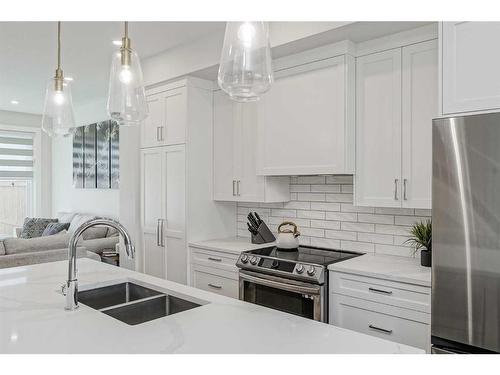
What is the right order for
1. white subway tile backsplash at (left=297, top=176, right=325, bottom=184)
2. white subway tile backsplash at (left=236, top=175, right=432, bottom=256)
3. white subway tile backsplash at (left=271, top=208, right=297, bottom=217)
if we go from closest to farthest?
white subway tile backsplash at (left=236, top=175, right=432, bottom=256)
white subway tile backsplash at (left=297, top=176, right=325, bottom=184)
white subway tile backsplash at (left=271, top=208, right=297, bottom=217)

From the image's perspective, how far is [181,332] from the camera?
1443 millimetres

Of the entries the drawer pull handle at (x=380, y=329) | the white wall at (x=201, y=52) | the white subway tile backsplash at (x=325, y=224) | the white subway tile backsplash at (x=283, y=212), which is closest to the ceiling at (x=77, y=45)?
the white wall at (x=201, y=52)

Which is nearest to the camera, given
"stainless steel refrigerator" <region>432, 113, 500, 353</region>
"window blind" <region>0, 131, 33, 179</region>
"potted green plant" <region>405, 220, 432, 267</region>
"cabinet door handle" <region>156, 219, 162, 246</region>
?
"stainless steel refrigerator" <region>432, 113, 500, 353</region>

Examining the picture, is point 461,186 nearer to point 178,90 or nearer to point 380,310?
point 380,310

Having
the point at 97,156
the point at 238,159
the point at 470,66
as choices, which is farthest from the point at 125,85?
the point at 97,156

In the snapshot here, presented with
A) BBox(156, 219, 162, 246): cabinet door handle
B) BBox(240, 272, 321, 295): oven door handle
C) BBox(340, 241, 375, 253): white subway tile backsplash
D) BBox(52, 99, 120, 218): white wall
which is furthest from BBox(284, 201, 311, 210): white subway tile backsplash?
BBox(52, 99, 120, 218): white wall

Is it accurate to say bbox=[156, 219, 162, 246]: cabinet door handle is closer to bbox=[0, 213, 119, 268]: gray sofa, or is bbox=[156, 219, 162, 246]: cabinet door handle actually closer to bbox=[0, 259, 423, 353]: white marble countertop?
bbox=[0, 213, 119, 268]: gray sofa

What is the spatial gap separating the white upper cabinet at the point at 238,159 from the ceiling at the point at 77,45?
709 millimetres

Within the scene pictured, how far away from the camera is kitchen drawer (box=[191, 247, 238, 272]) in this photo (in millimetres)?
3321

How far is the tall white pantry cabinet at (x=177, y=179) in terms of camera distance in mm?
3691

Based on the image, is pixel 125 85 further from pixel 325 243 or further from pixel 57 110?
pixel 325 243

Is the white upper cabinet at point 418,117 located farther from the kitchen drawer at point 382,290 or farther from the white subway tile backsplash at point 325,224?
the white subway tile backsplash at point 325,224

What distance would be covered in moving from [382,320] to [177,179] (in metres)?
2.15

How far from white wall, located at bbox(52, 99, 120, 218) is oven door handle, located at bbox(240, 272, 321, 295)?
3.76 meters
